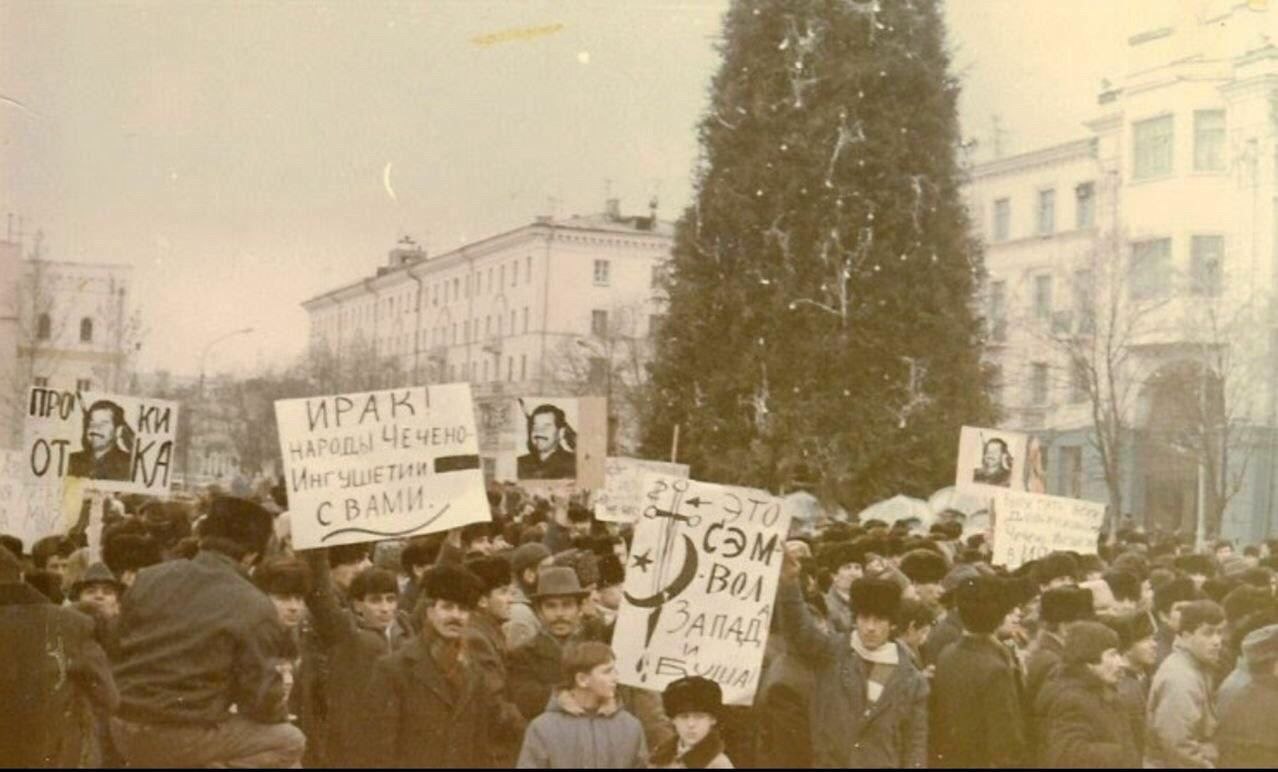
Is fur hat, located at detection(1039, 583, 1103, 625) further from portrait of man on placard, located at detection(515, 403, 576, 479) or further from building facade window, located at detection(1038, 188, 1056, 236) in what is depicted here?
building facade window, located at detection(1038, 188, 1056, 236)

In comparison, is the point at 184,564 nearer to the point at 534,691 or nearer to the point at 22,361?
the point at 534,691

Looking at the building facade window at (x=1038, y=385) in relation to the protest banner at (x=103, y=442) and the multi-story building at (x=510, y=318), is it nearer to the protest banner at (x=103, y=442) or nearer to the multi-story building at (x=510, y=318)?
the multi-story building at (x=510, y=318)

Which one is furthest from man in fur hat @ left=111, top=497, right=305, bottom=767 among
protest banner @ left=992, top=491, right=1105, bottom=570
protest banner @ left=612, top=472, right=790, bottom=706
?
protest banner @ left=992, top=491, right=1105, bottom=570

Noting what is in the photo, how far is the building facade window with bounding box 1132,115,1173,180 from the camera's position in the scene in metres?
28.6

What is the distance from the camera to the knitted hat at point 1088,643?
8211 millimetres

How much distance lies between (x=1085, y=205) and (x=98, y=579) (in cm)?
2844

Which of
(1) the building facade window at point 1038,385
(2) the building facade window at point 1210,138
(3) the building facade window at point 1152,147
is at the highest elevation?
(3) the building facade window at point 1152,147

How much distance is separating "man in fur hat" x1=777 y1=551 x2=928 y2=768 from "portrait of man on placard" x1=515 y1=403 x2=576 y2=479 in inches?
308

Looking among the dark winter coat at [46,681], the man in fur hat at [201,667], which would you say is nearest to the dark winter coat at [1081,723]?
the man in fur hat at [201,667]

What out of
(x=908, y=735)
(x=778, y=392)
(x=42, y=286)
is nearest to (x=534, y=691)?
(x=908, y=735)

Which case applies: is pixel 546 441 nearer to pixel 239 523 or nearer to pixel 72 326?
pixel 239 523

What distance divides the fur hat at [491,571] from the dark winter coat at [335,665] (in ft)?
1.71

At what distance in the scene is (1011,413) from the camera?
34875 mm

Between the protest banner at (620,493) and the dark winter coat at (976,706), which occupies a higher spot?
the protest banner at (620,493)
